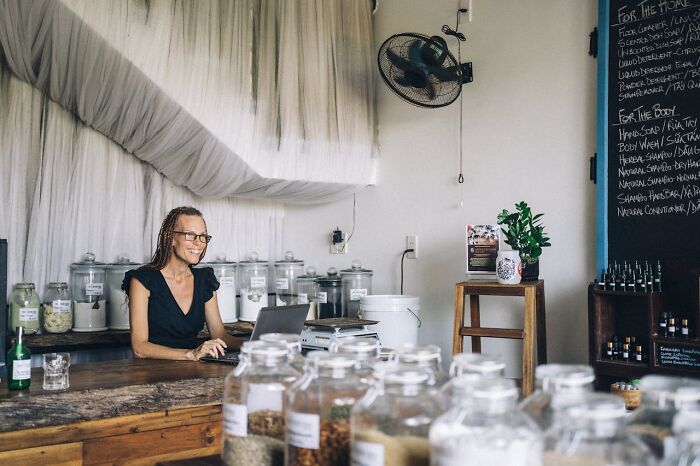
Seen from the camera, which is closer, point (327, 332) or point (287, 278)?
point (327, 332)

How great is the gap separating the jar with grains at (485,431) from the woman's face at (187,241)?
8.43 ft

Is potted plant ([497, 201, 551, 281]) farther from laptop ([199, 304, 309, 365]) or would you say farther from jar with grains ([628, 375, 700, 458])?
jar with grains ([628, 375, 700, 458])

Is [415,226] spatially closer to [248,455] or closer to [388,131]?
[388,131]

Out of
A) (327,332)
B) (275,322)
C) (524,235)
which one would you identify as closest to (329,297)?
(327,332)

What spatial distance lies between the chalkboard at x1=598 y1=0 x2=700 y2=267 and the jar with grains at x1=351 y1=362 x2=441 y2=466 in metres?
2.32

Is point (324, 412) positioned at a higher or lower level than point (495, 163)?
lower

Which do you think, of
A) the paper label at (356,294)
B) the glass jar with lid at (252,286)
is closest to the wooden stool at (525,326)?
the paper label at (356,294)

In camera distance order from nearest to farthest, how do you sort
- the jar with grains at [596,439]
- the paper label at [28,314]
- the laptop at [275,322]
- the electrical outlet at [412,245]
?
the jar with grains at [596,439] → the laptop at [275,322] → the paper label at [28,314] → the electrical outlet at [412,245]

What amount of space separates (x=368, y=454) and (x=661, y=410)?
40 cm

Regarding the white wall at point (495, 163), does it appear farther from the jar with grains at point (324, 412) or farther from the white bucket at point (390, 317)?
the jar with grains at point (324, 412)

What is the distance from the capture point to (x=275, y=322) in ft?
8.31

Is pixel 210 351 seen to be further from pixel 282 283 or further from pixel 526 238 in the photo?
pixel 282 283

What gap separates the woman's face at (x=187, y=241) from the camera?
10.7 ft

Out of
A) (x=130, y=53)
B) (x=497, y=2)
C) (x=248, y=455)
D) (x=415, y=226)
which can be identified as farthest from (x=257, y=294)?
(x=248, y=455)
